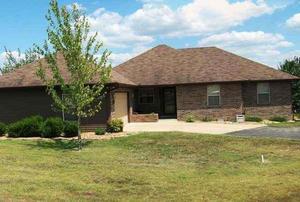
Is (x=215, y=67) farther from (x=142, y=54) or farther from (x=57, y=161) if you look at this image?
(x=57, y=161)

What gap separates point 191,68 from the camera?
38.4m

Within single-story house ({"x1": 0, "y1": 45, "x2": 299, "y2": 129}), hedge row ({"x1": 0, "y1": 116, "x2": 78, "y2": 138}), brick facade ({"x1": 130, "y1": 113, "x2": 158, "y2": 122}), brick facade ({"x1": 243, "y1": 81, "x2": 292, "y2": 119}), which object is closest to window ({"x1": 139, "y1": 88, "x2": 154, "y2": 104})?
single-story house ({"x1": 0, "y1": 45, "x2": 299, "y2": 129})

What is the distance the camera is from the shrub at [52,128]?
2581cm

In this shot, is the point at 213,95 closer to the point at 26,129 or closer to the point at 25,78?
the point at 25,78

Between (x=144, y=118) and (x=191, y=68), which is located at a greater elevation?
(x=191, y=68)

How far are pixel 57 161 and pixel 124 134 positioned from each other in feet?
28.6

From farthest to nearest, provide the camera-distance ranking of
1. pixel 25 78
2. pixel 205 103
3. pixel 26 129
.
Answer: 1. pixel 205 103
2. pixel 25 78
3. pixel 26 129

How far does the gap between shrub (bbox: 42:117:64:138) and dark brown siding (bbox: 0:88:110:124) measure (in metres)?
3.06

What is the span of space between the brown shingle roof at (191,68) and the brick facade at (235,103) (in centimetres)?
75

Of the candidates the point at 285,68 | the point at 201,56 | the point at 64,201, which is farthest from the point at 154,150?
the point at 285,68

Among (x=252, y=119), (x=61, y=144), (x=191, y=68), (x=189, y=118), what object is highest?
(x=191, y=68)

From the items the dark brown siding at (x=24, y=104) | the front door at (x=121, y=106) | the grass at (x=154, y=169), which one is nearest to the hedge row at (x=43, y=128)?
the grass at (x=154, y=169)

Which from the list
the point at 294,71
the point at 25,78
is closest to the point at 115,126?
the point at 25,78

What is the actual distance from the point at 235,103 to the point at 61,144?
16.8 metres
